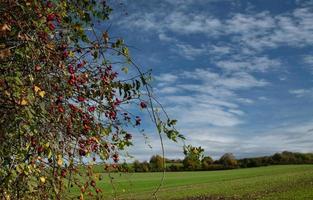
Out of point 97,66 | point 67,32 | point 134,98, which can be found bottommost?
point 134,98

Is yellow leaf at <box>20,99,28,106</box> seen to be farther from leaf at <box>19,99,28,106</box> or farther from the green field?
the green field

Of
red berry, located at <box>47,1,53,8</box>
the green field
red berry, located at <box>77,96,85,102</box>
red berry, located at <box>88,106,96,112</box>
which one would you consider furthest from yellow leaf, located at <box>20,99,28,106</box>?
the green field

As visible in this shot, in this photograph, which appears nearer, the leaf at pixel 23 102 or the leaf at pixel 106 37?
the leaf at pixel 23 102

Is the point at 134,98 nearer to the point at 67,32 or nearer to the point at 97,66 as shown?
the point at 97,66

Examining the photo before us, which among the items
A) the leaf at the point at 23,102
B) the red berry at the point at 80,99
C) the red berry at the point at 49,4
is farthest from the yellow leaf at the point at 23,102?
the red berry at the point at 49,4

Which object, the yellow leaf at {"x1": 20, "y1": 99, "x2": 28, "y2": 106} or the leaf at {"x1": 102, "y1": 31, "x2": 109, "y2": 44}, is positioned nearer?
the yellow leaf at {"x1": 20, "y1": 99, "x2": 28, "y2": 106}

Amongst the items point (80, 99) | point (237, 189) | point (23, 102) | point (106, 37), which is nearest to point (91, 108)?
point (80, 99)

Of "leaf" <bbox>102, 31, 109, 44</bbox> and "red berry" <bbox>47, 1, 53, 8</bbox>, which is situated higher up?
"red berry" <bbox>47, 1, 53, 8</bbox>

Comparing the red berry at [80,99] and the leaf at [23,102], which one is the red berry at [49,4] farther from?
the leaf at [23,102]

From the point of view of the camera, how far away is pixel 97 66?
273 inches

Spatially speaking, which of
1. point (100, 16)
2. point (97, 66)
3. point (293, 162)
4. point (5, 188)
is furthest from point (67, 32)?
point (293, 162)

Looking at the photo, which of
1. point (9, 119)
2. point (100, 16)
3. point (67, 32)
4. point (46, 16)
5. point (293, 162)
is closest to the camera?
point (9, 119)

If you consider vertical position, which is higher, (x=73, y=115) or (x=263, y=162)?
(x=263, y=162)

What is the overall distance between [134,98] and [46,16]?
1745 millimetres
